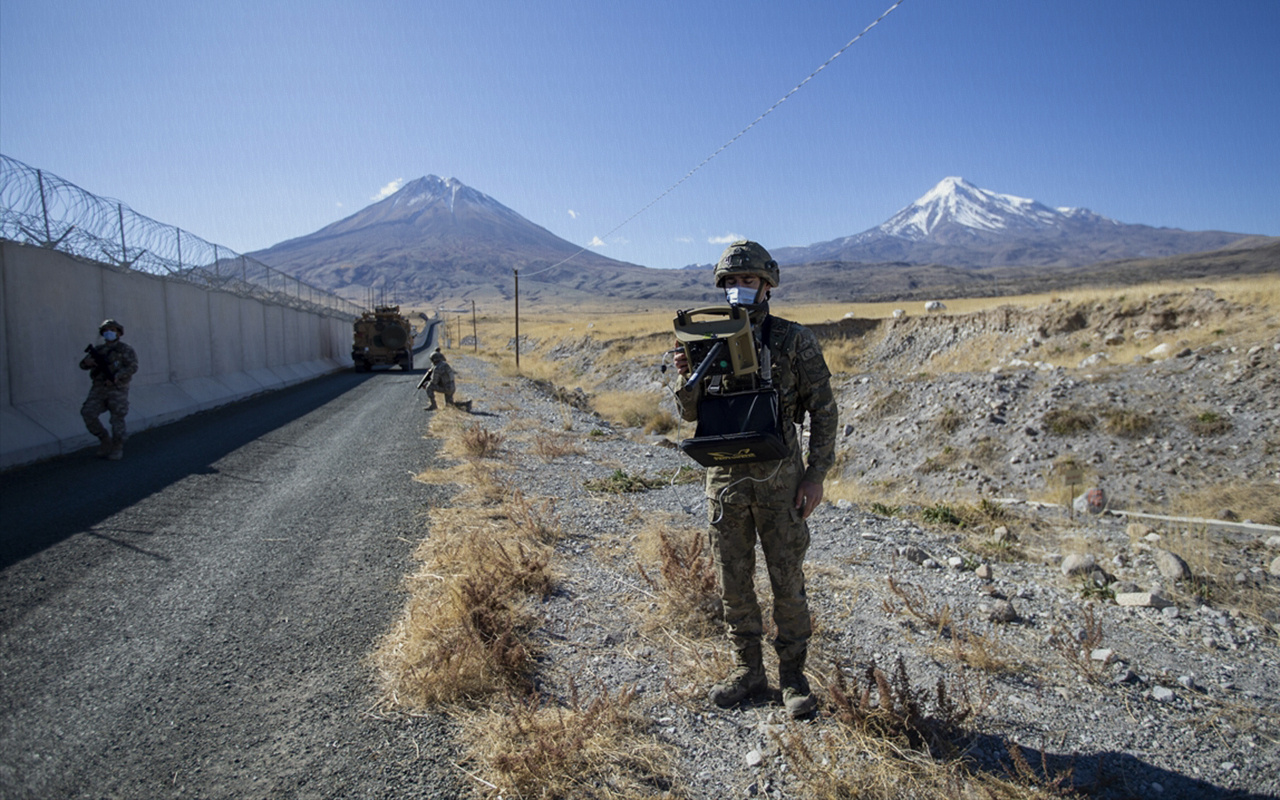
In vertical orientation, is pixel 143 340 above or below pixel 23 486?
above

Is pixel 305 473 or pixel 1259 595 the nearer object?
pixel 1259 595

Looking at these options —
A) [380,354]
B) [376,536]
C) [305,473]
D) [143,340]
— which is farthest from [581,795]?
[380,354]

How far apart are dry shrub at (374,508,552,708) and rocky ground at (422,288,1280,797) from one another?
206 mm

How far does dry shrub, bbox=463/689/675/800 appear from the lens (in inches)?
96.0

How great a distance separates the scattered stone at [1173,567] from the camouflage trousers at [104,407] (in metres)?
11.2

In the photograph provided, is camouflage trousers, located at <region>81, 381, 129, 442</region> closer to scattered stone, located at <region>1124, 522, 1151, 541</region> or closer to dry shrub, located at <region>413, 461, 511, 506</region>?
dry shrub, located at <region>413, 461, 511, 506</region>

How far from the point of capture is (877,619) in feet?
13.0

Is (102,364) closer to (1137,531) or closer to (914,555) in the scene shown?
(914,555)

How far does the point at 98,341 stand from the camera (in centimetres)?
1100

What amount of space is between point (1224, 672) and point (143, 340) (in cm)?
1557

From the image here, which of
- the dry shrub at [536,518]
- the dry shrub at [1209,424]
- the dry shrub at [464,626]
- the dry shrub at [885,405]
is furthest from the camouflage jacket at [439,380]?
the dry shrub at [1209,424]

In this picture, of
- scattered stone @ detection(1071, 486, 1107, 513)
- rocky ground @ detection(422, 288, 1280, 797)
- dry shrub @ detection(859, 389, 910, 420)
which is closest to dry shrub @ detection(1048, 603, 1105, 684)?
rocky ground @ detection(422, 288, 1280, 797)

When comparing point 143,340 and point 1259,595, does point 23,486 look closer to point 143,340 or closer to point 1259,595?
point 143,340

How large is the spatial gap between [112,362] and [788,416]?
932 cm
